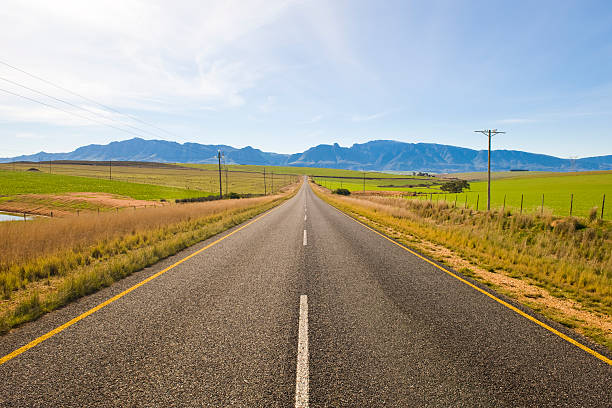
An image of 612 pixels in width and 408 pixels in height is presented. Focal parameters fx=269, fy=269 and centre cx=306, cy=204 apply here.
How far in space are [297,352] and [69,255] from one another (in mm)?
8414

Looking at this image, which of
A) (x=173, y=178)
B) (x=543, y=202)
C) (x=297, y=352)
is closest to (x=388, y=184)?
(x=173, y=178)

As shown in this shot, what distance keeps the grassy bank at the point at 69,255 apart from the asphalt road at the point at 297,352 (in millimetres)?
531

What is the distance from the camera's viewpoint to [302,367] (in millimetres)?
3268

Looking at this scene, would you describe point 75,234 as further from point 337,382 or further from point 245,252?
point 337,382

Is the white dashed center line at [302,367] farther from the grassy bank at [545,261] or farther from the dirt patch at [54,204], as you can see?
the dirt patch at [54,204]

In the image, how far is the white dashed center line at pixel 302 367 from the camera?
275 centimetres

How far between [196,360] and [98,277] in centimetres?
465

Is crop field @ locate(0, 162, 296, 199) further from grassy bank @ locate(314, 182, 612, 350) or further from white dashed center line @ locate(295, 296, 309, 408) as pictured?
white dashed center line @ locate(295, 296, 309, 408)

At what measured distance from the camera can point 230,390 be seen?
290 centimetres

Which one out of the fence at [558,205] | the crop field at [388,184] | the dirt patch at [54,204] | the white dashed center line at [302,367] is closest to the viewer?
the white dashed center line at [302,367]

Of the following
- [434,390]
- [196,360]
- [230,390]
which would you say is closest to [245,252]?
[196,360]

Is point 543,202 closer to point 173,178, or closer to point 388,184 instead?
point 388,184

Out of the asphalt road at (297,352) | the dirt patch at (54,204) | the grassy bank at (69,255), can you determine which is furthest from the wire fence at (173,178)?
the asphalt road at (297,352)

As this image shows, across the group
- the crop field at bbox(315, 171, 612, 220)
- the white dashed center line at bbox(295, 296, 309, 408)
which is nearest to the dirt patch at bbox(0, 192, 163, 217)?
the white dashed center line at bbox(295, 296, 309, 408)
